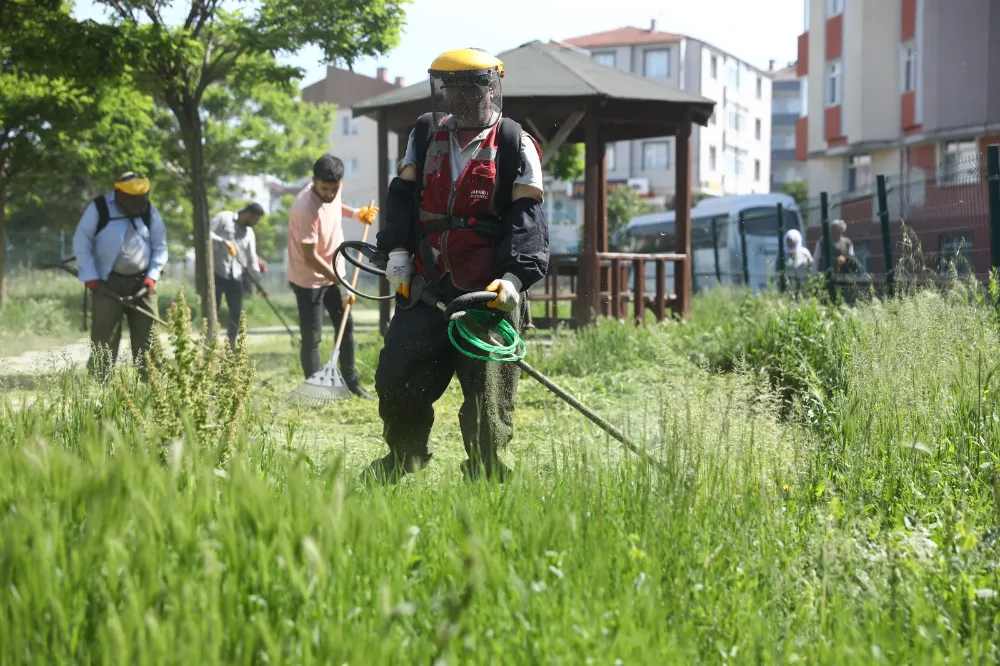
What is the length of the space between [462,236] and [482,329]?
0.37 metres

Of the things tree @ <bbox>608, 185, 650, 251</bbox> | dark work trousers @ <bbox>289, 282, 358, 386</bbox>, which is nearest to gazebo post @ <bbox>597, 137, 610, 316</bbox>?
dark work trousers @ <bbox>289, 282, 358, 386</bbox>

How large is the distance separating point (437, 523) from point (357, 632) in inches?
36.1

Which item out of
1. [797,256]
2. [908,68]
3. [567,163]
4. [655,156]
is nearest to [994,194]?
[797,256]

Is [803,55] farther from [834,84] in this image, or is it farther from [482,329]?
[482,329]

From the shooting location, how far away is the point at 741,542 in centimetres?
330

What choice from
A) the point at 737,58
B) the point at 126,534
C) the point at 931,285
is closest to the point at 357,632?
the point at 126,534

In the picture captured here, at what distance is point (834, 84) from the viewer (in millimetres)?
36625

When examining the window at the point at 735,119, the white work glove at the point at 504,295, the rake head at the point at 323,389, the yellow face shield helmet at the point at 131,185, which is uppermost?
the window at the point at 735,119

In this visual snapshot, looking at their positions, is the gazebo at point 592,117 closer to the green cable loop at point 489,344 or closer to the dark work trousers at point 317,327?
the dark work trousers at point 317,327

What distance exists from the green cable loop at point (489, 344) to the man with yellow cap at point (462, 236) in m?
0.07

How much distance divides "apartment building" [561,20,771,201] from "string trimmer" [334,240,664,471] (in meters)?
65.9

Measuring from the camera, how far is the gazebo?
13242 millimetres

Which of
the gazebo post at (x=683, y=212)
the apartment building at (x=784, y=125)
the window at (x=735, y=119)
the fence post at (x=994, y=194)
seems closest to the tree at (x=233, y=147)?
the gazebo post at (x=683, y=212)

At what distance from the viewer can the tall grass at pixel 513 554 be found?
7.80 ft
